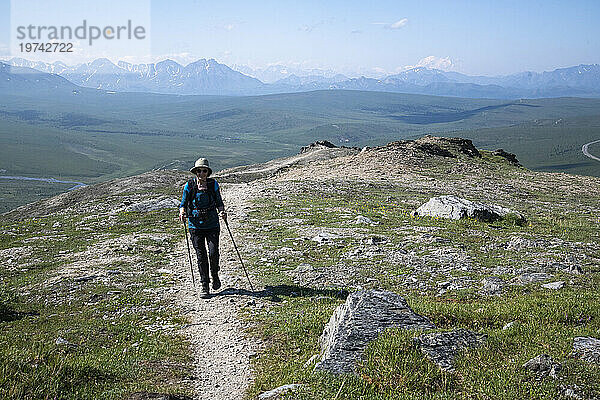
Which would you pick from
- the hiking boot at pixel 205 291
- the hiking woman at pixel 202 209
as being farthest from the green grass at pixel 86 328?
the hiking woman at pixel 202 209

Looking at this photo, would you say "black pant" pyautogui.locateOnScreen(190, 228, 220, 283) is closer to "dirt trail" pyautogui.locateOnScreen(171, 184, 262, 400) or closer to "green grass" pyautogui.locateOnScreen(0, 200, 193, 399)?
"dirt trail" pyautogui.locateOnScreen(171, 184, 262, 400)

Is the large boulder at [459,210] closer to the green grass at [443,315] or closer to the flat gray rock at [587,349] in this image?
the green grass at [443,315]

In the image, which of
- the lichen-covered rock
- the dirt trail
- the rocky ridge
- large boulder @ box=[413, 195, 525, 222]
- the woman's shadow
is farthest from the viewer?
the lichen-covered rock

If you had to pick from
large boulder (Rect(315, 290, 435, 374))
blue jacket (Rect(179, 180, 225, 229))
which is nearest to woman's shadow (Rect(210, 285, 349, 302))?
blue jacket (Rect(179, 180, 225, 229))

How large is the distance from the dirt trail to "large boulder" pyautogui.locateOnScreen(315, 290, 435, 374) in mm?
1831

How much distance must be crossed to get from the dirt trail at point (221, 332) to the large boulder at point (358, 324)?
183cm

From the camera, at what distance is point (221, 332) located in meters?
11.0

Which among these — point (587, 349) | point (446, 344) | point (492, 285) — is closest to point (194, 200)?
point (446, 344)

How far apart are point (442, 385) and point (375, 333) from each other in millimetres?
1609

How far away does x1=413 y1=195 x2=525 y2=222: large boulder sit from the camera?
22328 millimetres

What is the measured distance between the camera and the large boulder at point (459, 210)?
2233 centimetres

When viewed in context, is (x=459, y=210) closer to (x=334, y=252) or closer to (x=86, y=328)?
(x=334, y=252)

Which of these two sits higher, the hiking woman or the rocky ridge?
the hiking woman

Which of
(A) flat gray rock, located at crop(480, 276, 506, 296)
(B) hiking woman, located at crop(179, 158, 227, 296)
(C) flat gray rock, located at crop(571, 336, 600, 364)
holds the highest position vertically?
(B) hiking woman, located at crop(179, 158, 227, 296)
